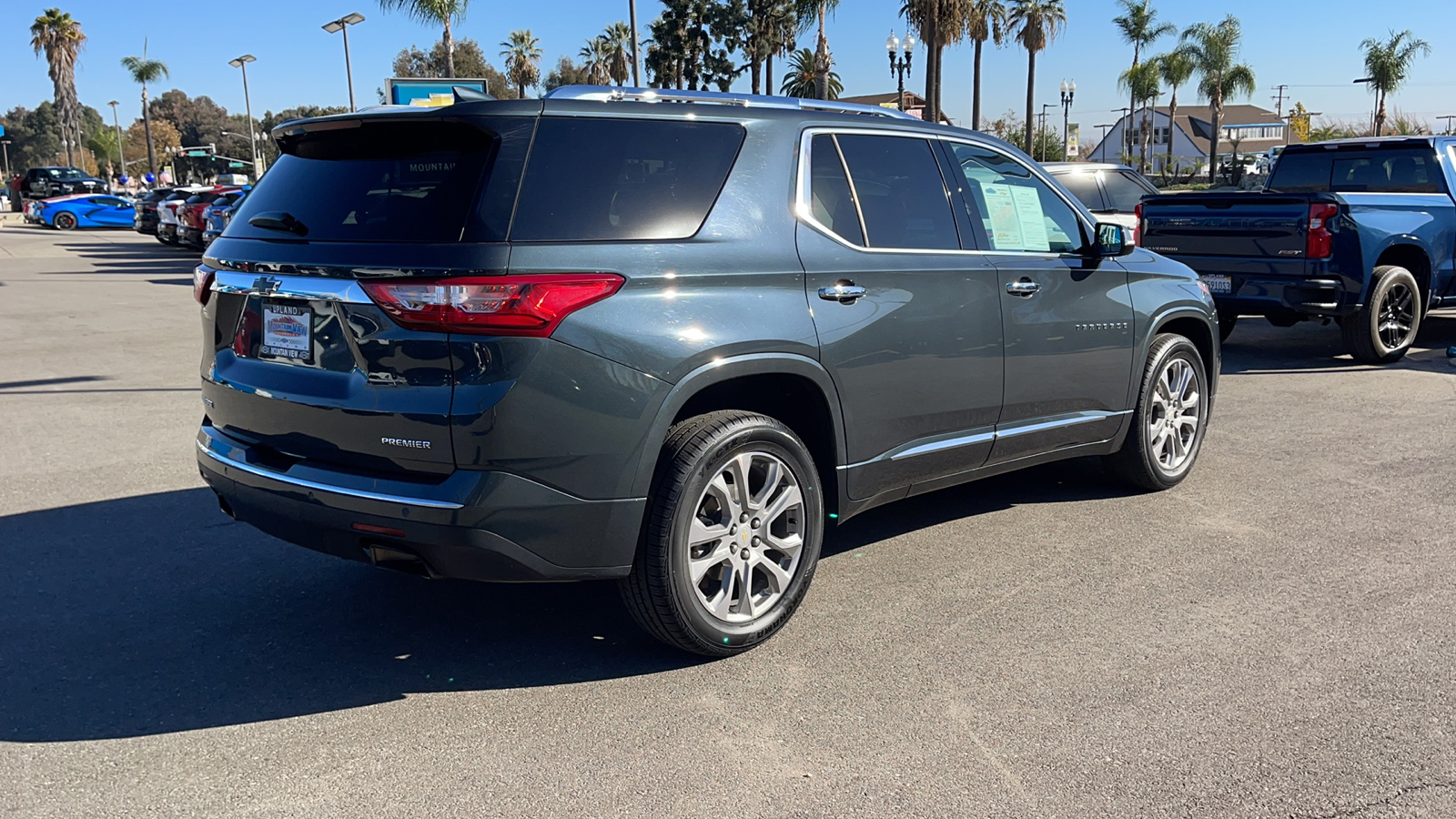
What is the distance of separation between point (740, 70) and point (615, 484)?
174ft

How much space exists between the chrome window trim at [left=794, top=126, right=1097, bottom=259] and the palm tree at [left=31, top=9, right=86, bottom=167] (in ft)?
261

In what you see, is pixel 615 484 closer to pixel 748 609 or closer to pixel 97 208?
pixel 748 609

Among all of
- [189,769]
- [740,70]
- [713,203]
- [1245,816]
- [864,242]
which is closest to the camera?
Result: [1245,816]

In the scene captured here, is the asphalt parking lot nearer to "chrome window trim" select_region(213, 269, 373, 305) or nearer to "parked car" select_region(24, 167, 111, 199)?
"chrome window trim" select_region(213, 269, 373, 305)

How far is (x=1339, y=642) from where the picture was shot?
4039 mm

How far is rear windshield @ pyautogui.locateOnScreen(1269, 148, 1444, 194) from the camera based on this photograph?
10.5 m

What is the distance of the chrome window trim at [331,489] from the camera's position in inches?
131

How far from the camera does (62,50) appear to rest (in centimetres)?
7250

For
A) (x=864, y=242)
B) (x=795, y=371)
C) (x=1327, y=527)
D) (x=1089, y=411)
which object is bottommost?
(x=1327, y=527)

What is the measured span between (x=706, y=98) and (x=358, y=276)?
54.7 inches

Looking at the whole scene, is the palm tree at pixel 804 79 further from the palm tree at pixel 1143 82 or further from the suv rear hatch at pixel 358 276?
the suv rear hatch at pixel 358 276

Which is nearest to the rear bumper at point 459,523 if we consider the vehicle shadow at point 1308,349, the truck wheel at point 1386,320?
the vehicle shadow at point 1308,349

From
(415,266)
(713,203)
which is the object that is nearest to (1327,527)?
(713,203)

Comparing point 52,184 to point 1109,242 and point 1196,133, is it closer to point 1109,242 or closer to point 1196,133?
point 1109,242
